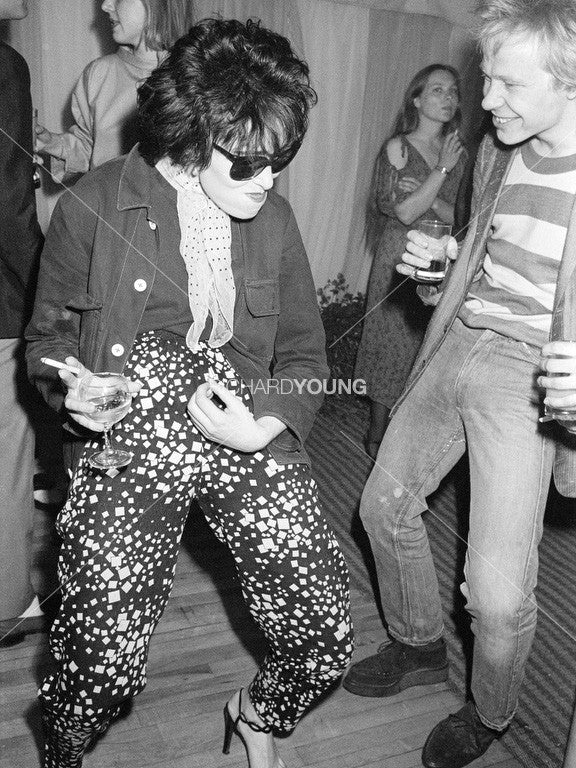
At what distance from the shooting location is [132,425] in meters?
1.57

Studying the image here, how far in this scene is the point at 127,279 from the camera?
1587mm

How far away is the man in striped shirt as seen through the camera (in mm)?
1769

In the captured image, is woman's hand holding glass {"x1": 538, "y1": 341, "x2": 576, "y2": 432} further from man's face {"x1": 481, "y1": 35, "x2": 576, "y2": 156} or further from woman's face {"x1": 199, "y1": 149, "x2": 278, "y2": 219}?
woman's face {"x1": 199, "y1": 149, "x2": 278, "y2": 219}

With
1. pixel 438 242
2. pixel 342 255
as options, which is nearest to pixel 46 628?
pixel 438 242

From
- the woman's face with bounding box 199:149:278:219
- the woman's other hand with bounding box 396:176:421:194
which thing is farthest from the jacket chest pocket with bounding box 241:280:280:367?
the woman's other hand with bounding box 396:176:421:194

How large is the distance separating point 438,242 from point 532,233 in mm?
306

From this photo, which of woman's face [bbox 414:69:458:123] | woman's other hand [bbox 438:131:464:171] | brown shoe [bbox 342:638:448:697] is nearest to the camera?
brown shoe [bbox 342:638:448:697]

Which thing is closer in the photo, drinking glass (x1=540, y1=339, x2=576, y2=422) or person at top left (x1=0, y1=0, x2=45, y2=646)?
drinking glass (x1=540, y1=339, x2=576, y2=422)

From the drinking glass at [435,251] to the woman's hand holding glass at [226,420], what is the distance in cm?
82

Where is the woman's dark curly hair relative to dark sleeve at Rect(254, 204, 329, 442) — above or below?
above

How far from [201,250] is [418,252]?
2.42 feet

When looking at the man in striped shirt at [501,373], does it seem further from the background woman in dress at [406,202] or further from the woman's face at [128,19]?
the background woman in dress at [406,202]

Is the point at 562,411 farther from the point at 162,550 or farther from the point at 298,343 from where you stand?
the point at 162,550

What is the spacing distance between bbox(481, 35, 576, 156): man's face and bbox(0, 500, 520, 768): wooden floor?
1732 millimetres
